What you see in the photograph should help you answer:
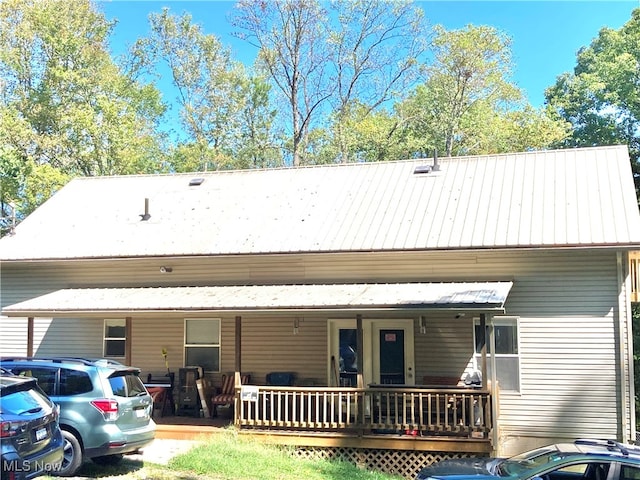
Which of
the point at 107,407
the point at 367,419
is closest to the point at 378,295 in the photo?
the point at 367,419

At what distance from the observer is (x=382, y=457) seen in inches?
488

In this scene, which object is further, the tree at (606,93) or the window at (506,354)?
the tree at (606,93)

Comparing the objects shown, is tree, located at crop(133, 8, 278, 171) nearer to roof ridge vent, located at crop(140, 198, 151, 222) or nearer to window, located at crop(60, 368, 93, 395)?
roof ridge vent, located at crop(140, 198, 151, 222)

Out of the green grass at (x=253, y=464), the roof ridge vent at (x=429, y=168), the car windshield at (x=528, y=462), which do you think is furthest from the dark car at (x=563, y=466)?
the roof ridge vent at (x=429, y=168)

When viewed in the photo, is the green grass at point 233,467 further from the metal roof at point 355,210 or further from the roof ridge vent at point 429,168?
the roof ridge vent at point 429,168

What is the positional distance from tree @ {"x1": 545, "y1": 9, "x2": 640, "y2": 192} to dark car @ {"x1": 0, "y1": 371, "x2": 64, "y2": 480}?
86.9 ft

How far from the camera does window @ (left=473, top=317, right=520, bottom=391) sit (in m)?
13.7

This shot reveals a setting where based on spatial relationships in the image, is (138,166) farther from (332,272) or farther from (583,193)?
(583,193)

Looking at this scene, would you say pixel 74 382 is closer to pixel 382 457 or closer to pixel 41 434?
pixel 41 434

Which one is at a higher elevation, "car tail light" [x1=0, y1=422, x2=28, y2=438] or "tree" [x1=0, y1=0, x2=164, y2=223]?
"tree" [x1=0, y1=0, x2=164, y2=223]

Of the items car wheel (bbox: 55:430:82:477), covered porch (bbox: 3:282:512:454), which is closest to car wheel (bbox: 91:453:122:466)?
car wheel (bbox: 55:430:82:477)

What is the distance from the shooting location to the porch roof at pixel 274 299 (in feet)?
40.4

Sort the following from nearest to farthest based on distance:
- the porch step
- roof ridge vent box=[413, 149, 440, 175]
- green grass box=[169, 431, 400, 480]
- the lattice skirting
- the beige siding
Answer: green grass box=[169, 431, 400, 480]
the lattice skirting
the porch step
the beige siding
roof ridge vent box=[413, 149, 440, 175]

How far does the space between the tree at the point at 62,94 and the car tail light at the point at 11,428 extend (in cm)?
2402
